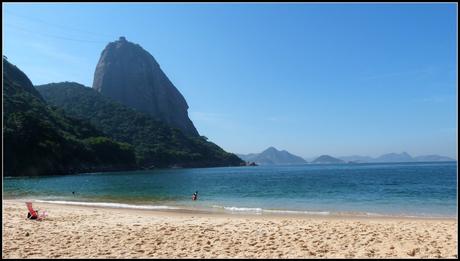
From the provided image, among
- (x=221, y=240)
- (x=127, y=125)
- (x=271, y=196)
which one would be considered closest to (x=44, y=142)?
(x=271, y=196)

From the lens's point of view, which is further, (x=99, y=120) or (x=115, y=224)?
(x=99, y=120)

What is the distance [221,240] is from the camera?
1114 cm

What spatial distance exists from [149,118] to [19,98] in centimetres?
9015

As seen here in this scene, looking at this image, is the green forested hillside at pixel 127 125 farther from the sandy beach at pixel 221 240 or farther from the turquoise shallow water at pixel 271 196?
the sandy beach at pixel 221 240

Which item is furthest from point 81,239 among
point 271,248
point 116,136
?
point 116,136

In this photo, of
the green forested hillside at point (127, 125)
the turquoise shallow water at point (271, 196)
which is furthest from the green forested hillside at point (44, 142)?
the turquoise shallow water at point (271, 196)

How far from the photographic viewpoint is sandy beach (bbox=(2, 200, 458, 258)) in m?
9.38

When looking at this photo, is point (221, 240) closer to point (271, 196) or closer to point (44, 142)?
point (271, 196)

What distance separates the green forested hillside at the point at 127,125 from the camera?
168 metres

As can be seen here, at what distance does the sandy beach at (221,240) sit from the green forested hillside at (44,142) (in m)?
79.6

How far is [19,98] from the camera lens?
10544 cm

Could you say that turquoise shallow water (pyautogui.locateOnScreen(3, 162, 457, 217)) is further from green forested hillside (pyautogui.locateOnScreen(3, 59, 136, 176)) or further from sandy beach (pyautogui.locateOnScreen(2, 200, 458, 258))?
green forested hillside (pyautogui.locateOnScreen(3, 59, 136, 176))

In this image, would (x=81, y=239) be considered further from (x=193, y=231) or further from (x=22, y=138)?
(x=22, y=138)

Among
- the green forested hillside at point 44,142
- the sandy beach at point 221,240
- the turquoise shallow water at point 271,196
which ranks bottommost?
the turquoise shallow water at point 271,196
